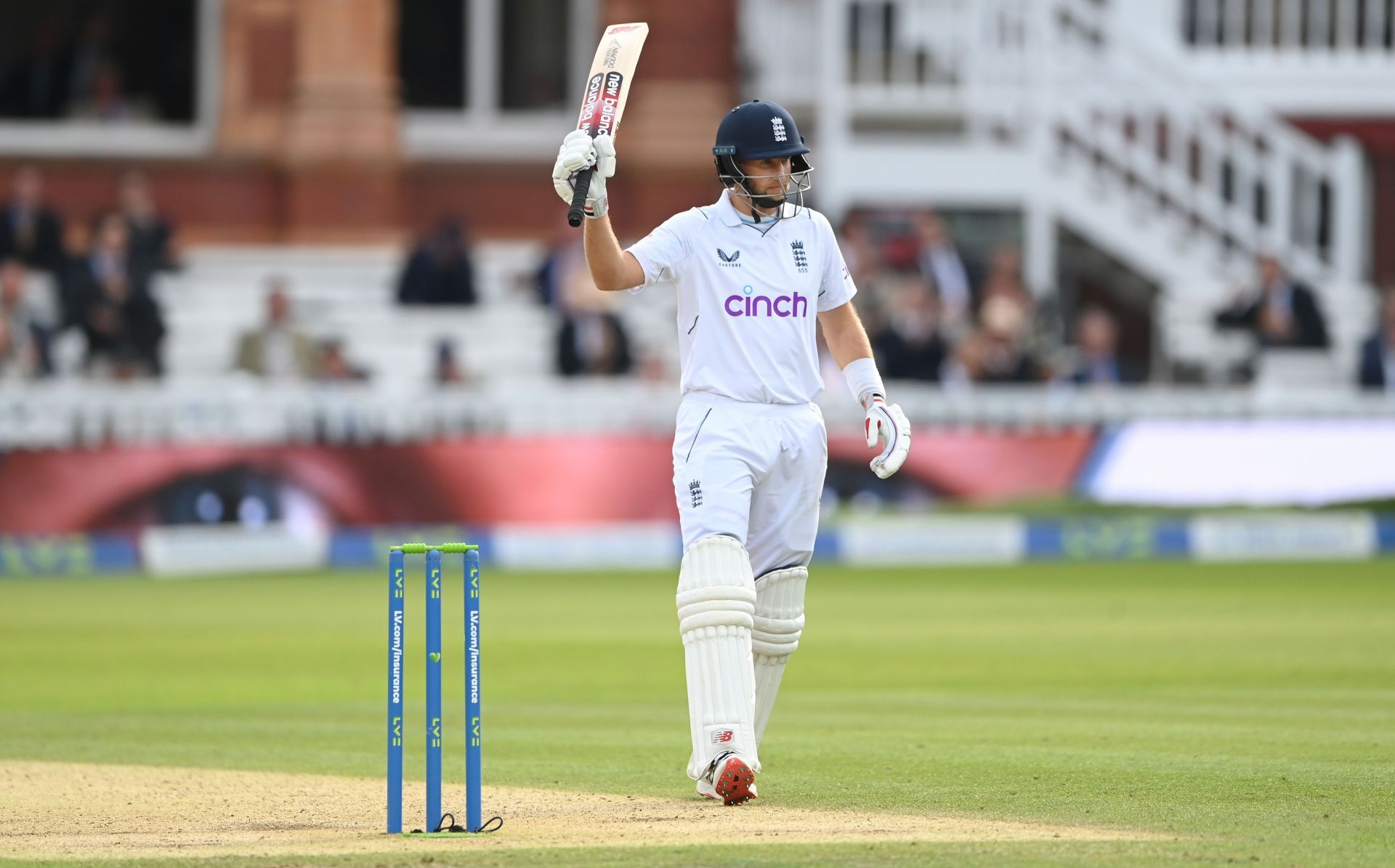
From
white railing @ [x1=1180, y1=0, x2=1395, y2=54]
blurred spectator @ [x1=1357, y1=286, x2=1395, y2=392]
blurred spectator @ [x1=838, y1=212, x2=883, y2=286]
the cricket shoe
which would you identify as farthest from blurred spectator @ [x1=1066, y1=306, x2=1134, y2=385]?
the cricket shoe

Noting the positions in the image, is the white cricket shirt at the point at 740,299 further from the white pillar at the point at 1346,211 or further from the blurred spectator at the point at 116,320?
the white pillar at the point at 1346,211

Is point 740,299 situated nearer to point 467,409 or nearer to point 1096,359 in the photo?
point 467,409

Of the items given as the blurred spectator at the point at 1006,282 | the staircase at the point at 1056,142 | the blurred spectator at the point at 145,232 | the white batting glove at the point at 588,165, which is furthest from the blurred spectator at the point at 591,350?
the white batting glove at the point at 588,165

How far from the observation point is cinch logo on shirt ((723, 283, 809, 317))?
5.87m

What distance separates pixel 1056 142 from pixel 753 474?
1431 centimetres

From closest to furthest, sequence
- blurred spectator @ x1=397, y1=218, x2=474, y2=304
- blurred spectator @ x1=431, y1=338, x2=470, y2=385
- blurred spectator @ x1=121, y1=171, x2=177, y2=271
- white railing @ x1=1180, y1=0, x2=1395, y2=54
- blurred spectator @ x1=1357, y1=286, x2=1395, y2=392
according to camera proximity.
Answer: blurred spectator @ x1=431, y1=338, x2=470, y2=385, blurred spectator @ x1=1357, y1=286, x2=1395, y2=392, blurred spectator @ x1=121, y1=171, x2=177, y2=271, blurred spectator @ x1=397, y1=218, x2=474, y2=304, white railing @ x1=1180, y1=0, x2=1395, y2=54

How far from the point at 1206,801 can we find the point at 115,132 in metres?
15.1

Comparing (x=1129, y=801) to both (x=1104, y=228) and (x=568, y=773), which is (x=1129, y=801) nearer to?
(x=568, y=773)

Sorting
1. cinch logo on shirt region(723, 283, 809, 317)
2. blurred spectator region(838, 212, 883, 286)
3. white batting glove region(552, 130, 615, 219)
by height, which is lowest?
blurred spectator region(838, 212, 883, 286)

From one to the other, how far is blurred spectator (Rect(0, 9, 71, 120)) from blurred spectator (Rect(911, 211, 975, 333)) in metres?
6.81

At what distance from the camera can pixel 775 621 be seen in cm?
594

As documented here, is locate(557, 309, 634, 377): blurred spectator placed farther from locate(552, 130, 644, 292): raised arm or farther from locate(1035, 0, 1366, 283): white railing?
locate(552, 130, 644, 292): raised arm

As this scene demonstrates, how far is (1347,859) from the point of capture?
15.7 feet

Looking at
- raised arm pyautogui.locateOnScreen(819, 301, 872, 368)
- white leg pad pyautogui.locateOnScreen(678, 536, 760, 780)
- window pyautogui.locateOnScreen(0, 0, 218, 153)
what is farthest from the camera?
window pyautogui.locateOnScreen(0, 0, 218, 153)
